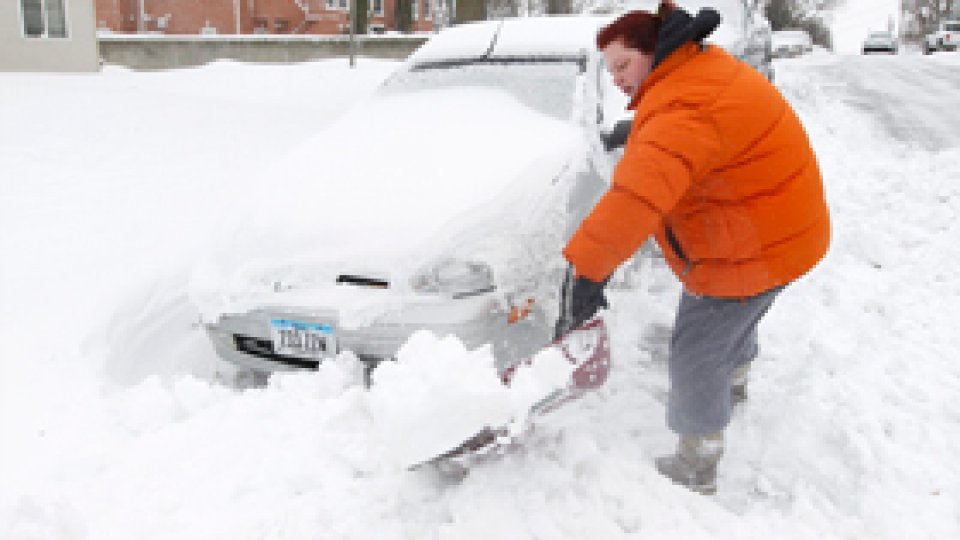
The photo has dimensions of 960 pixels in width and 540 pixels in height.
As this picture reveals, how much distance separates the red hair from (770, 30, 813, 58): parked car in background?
83.5 ft

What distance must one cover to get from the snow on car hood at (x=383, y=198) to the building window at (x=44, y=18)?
11.8 meters

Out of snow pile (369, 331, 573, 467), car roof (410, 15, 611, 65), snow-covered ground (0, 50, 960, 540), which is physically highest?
car roof (410, 15, 611, 65)

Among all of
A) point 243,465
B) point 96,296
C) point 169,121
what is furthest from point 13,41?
point 243,465

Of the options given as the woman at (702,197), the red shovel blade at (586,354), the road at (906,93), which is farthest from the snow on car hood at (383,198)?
the road at (906,93)

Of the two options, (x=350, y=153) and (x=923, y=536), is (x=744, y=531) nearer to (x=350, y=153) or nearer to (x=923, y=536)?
(x=923, y=536)

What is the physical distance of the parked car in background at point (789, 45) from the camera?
25.4m

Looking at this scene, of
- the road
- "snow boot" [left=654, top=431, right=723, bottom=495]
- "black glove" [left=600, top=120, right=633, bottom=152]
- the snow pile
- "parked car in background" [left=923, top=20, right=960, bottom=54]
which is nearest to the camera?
the snow pile

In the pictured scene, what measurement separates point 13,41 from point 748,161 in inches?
561

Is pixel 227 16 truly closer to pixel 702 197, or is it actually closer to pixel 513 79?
pixel 513 79

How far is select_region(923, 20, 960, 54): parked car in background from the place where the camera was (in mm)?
27938

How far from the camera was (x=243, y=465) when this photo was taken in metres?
2.38

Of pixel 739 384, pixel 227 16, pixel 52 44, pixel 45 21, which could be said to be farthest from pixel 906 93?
pixel 227 16

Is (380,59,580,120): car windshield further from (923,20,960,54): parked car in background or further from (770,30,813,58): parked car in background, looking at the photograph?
(923,20,960,54): parked car in background

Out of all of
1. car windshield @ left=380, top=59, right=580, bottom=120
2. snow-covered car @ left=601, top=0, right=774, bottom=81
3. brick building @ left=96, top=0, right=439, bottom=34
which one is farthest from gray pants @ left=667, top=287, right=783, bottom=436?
brick building @ left=96, top=0, right=439, bottom=34
